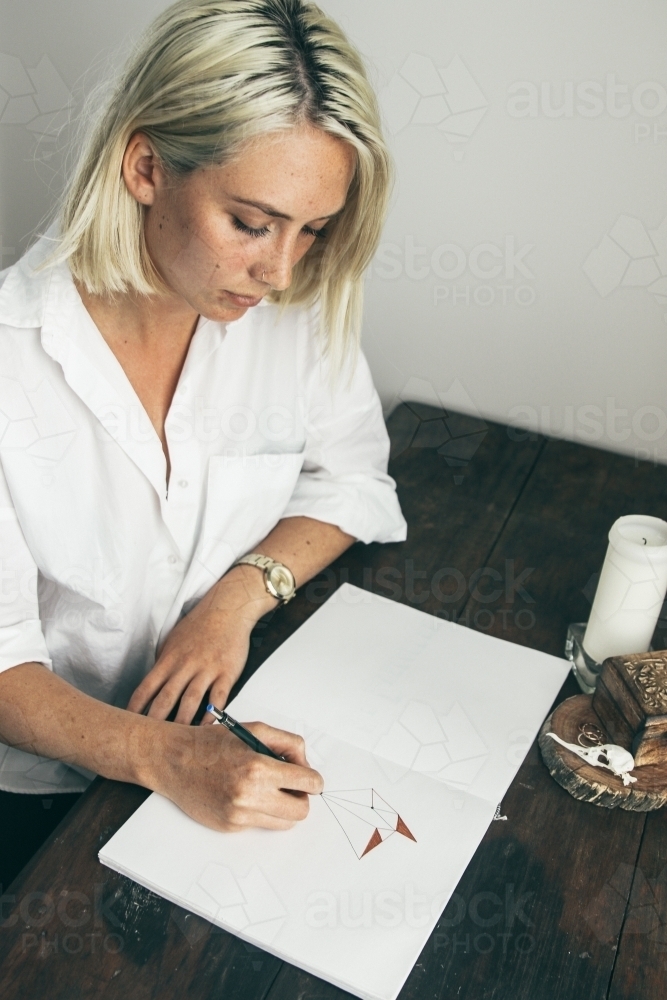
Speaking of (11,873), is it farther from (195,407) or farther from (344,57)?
(344,57)

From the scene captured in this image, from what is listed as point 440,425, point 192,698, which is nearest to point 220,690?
point 192,698

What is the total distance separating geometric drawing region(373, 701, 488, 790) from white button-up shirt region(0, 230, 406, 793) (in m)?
0.31

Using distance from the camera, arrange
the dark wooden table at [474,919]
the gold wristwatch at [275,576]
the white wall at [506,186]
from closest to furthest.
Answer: the dark wooden table at [474,919] → the gold wristwatch at [275,576] → the white wall at [506,186]

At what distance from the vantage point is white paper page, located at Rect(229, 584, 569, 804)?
875mm

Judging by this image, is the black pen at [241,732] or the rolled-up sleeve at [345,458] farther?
the rolled-up sleeve at [345,458]

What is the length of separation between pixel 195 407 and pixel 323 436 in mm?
206

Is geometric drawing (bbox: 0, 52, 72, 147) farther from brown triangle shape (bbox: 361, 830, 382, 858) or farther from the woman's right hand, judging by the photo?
brown triangle shape (bbox: 361, 830, 382, 858)

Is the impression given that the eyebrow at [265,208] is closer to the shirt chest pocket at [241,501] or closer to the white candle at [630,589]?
the shirt chest pocket at [241,501]

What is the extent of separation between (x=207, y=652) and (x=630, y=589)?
0.44 metres

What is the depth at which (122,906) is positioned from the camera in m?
0.72

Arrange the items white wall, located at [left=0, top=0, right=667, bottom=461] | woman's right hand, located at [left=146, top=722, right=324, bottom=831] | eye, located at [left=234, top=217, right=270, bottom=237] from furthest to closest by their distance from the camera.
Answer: white wall, located at [left=0, top=0, right=667, bottom=461] → eye, located at [left=234, top=217, right=270, bottom=237] → woman's right hand, located at [left=146, top=722, right=324, bottom=831]

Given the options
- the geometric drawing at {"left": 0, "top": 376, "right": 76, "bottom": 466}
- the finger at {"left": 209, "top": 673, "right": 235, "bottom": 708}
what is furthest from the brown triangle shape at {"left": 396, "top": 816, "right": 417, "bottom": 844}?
the geometric drawing at {"left": 0, "top": 376, "right": 76, "bottom": 466}

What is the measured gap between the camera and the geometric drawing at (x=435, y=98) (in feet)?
4.17

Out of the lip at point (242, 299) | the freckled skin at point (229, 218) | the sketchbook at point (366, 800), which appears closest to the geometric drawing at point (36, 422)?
the freckled skin at point (229, 218)
